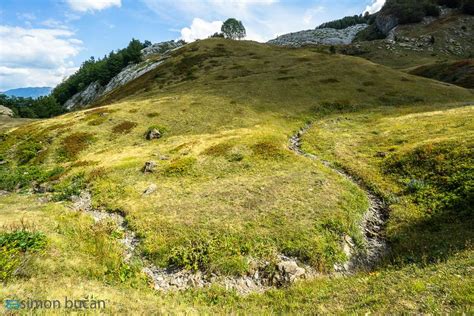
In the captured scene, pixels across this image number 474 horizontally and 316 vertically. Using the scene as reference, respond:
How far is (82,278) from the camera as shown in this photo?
553 inches

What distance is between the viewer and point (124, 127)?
47.8m

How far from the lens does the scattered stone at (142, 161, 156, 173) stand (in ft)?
98.4

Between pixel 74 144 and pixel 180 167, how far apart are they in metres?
23.2

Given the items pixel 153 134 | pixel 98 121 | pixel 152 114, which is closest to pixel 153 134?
pixel 153 134

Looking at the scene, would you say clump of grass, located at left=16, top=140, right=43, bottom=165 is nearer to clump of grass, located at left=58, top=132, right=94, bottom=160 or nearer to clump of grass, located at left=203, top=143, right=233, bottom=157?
clump of grass, located at left=58, top=132, right=94, bottom=160

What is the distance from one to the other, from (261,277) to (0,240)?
1336 cm

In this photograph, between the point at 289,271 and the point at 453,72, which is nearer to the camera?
the point at 289,271

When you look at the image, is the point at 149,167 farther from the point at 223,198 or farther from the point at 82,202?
the point at 223,198

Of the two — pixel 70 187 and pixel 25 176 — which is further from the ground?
pixel 25 176

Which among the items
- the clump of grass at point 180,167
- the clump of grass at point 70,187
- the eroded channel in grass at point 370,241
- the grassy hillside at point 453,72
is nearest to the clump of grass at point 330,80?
the grassy hillside at point 453,72

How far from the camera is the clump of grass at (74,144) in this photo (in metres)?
41.4

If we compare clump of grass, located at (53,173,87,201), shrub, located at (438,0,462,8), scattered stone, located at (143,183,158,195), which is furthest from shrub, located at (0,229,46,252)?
shrub, located at (438,0,462,8)

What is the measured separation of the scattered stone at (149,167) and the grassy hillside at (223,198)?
823 mm

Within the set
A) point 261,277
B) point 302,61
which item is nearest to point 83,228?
point 261,277
